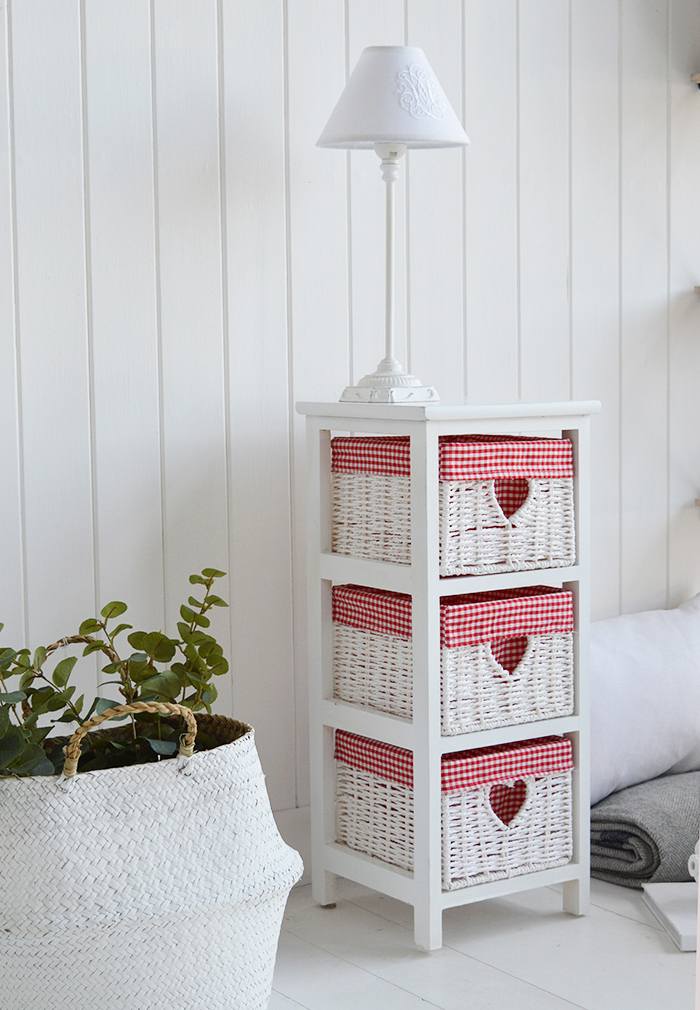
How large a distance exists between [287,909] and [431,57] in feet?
4.83

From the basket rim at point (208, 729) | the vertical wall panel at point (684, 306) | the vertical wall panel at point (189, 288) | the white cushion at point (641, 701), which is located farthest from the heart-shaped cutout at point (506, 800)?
the vertical wall panel at point (684, 306)

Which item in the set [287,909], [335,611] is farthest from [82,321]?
[287,909]

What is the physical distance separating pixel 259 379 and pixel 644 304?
91cm

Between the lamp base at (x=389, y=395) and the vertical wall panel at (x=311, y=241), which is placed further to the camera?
the vertical wall panel at (x=311, y=241)

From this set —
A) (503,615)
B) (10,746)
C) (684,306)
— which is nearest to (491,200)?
(684,306)

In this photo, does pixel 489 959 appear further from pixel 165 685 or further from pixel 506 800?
pixel 165 685

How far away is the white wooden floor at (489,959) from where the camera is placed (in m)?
1.58

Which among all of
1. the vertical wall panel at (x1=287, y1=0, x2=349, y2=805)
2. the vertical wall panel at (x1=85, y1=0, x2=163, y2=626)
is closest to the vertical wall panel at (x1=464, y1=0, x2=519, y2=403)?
the vertical wall panel at (x1=287, y1=0, x2=349, y2=805)

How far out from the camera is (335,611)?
1.90 metres

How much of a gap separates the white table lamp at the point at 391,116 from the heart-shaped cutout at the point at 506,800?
61 cm

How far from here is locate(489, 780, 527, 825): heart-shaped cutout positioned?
1.87m

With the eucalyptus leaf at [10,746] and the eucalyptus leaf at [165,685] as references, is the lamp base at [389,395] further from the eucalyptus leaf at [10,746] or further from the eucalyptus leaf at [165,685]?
the eucalyptus leaf at [10,746]

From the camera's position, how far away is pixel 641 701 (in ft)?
7.10

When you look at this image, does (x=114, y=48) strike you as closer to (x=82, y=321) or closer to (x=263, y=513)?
(x=82, y=321)
